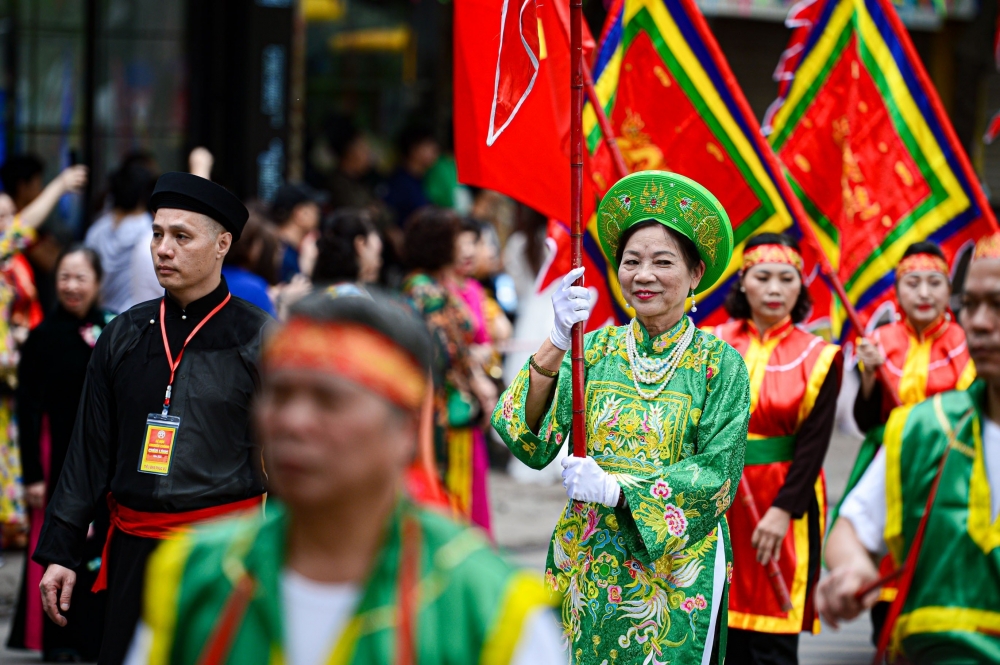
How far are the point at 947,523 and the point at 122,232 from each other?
6.13 meters

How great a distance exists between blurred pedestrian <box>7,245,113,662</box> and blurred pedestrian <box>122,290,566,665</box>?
4182mm

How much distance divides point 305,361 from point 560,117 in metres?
2.75

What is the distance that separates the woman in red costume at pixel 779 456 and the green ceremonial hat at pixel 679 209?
51.3 inches

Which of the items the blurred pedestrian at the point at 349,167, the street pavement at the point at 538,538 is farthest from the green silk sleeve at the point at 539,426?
the blurred pedestrian at the point at 349,167

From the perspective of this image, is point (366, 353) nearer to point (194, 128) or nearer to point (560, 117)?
point (560, 117)

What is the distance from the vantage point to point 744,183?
5566 millimetres

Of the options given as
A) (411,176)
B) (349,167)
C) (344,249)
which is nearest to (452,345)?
(344,249)

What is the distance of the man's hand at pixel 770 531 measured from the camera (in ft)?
16.5

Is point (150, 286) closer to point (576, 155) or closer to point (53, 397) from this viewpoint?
point (53, 397)

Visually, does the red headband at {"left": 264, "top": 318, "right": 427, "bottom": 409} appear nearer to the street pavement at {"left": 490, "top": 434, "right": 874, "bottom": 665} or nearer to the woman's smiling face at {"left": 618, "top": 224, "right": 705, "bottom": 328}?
the woman's smiling face at {"left": 618, "top": 224, "right": 705, "bottom": 328}

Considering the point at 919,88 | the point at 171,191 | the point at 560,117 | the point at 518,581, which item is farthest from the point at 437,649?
the point at 919,88

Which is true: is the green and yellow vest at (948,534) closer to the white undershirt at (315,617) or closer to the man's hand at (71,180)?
the white undershirt at (315,617)

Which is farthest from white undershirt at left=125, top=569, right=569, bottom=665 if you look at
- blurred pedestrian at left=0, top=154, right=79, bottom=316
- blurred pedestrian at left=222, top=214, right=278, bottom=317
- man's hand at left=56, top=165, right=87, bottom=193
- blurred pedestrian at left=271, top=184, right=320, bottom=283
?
blurred pedestrian at left=0, top=154, right=79, bottom=316

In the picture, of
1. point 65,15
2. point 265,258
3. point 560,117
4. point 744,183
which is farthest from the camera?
point 65,15
